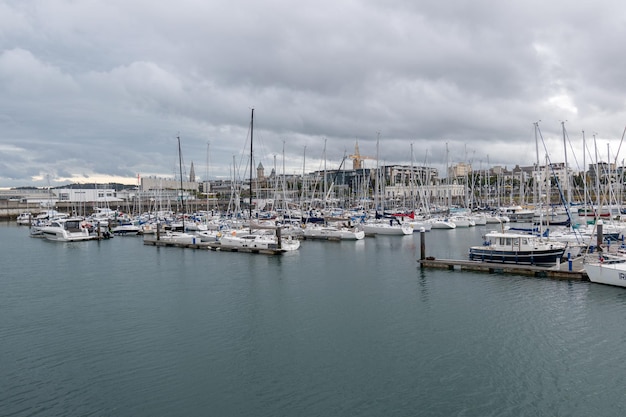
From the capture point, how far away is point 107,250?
56.3 meters

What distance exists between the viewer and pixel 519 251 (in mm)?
35906

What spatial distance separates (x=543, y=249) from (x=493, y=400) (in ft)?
76.3

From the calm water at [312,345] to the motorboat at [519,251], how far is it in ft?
9.94

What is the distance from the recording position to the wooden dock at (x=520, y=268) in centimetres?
3195

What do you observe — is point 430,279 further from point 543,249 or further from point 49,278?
point 49,278

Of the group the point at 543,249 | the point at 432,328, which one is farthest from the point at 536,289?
the point at 432,328

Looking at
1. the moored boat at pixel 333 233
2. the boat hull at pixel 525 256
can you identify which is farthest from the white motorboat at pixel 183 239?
the boat hull at pixel 525 256

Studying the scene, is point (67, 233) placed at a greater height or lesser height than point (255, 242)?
greater

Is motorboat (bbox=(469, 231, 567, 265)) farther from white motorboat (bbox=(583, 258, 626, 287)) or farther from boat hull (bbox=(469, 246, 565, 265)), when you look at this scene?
white motorboat (bbox=(583, 258, 626, 287))

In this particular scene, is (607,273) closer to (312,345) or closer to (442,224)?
(312,345)

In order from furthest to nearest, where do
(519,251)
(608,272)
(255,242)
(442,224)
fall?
(442,224) < (255,242) < (519,251) < (608,272)

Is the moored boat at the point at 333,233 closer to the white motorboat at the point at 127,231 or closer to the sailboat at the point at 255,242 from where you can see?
the sailboat at the point at 255,242

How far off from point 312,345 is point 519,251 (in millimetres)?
21937

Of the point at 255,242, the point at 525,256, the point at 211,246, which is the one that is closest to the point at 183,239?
the point at 211,246
